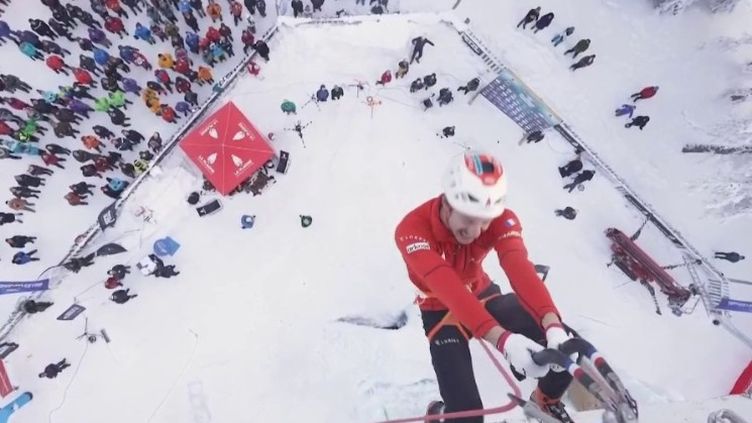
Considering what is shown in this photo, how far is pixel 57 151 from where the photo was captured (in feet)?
46.3

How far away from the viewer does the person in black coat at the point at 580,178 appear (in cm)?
1395

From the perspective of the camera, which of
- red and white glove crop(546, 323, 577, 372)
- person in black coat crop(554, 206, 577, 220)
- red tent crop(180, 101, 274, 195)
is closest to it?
red and white glove crop(546, 323, 577, 372)

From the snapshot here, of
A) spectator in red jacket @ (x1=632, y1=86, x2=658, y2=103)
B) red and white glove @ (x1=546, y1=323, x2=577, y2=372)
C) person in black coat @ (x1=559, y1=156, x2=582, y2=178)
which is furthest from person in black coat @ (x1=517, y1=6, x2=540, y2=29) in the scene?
red and white glove @ (x1=546, y1=323, x2=577, y2=372)

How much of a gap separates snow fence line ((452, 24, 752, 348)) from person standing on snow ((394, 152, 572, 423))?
8.18 m

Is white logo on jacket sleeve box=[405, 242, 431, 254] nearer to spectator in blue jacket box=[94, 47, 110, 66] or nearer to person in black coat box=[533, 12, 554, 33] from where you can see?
person in black coat box=[533, 12, 554, 33]

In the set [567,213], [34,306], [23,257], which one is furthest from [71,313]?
[567,213]

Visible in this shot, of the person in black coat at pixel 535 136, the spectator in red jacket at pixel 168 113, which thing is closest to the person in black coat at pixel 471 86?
the person in black coat at pixel 535 136

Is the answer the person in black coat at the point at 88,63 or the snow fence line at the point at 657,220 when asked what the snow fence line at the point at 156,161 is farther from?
the snow fence line at the point at 657,220

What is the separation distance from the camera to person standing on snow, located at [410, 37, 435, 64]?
1482 cm

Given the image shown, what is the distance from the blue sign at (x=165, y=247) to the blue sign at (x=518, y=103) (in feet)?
32.2

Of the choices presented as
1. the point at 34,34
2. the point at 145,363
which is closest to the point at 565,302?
the point at 145,363

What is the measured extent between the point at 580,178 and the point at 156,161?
11.9 metres

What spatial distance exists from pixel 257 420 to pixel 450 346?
675 centimetres

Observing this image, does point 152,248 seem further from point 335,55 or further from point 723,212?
point 723,212
